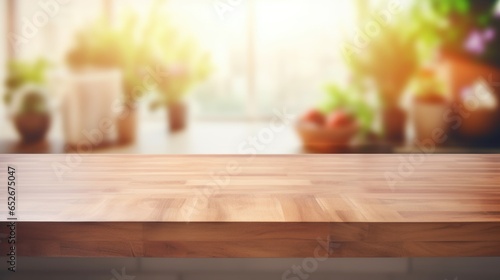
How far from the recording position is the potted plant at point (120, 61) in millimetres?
2166

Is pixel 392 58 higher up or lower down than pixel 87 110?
higher up

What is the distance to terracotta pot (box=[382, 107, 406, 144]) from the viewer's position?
209 cm

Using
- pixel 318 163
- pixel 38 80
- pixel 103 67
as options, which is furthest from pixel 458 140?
pixel 38 80

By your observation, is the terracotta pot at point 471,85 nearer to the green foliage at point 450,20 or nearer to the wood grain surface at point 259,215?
the green foliage at point 450,20

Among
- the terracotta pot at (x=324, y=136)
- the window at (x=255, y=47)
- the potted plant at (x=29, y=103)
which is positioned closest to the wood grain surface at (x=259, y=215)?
the terracotta pot at (x=324, y=136)

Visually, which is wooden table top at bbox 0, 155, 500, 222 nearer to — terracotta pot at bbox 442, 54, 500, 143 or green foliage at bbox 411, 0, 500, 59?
terracotta pot at bbox 442, 54, 500, 143

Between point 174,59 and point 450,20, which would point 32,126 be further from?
point 450,20

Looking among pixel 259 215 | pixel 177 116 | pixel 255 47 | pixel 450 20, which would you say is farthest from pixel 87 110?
pixel 259 215

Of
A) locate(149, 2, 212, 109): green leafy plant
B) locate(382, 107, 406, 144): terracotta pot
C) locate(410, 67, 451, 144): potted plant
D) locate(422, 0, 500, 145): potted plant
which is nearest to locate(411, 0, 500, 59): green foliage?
locate(422, 0, 500, 145): potted plant

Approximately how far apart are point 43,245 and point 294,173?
0.43 meters

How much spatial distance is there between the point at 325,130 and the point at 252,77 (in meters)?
1.08

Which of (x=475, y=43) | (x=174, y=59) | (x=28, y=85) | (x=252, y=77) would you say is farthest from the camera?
(x=252, y=77)

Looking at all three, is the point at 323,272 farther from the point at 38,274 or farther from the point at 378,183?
the point at 38,274

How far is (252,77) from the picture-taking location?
2840 mm
